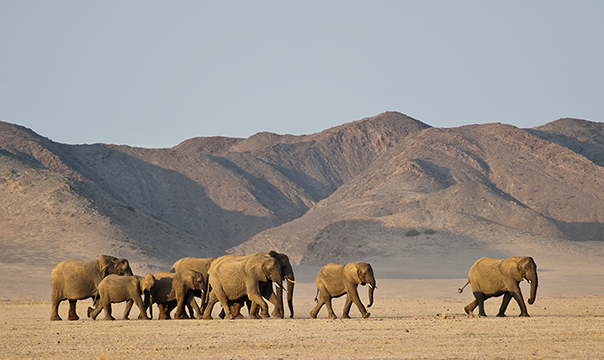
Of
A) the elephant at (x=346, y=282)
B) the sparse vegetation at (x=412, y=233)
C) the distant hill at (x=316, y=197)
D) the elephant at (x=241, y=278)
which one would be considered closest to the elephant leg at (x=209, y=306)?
the elephant at (x=241, y=278)

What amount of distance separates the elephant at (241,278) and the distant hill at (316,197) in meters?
17.1

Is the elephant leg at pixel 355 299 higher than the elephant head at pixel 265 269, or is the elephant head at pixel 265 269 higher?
the elephant head at pixel 265 269

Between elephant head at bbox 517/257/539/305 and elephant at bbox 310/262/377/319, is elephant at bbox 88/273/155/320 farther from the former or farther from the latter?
elephant head at bbox 517/257/539/305

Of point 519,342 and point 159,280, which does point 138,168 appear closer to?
point 159,280

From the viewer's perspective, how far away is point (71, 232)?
48562 mm

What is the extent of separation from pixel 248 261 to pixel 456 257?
41067mm

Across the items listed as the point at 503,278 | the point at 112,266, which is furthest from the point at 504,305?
the point at 112,266

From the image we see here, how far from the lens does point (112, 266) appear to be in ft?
68.3

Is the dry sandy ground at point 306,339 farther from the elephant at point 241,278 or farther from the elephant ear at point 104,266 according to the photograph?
the elephant ear at point 104,266

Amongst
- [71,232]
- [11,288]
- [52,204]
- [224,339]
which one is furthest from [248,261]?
[52,204]

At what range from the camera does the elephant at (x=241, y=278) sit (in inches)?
728

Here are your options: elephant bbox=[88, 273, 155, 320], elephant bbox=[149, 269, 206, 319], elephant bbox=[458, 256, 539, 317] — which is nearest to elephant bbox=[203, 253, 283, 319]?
elephant bbox=[149, 269, 206, 319]

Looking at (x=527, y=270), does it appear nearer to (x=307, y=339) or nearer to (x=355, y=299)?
(x=355, y=299)

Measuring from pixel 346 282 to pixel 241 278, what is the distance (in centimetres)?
313
